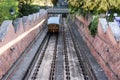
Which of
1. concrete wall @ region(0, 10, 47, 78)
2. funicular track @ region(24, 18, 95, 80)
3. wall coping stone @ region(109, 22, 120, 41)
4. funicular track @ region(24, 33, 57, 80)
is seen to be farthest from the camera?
funicular track @ region(24, 33, 57, 80)

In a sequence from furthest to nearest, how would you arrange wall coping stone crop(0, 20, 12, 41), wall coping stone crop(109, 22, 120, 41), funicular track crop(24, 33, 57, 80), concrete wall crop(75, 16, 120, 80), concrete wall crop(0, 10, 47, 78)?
funicular track crop(24, 33, 57, 80), wall coping stone crop(0, 20, 12, 41), concrete wall crop(0, 10, 47, 78), wall coping stone crop(109, 22, 120, 41), concrete wall crop(75, 16, 120, 80)

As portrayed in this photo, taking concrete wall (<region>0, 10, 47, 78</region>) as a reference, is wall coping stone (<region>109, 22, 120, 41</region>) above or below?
above

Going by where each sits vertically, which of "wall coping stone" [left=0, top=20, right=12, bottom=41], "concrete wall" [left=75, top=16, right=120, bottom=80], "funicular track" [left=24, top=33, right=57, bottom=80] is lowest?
"funicular track" [left=24, top=33, right=57, bottom=80]

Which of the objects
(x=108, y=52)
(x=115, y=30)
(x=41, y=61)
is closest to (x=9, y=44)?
(x=41, y=61)

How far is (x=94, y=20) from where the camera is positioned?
25.5 meters

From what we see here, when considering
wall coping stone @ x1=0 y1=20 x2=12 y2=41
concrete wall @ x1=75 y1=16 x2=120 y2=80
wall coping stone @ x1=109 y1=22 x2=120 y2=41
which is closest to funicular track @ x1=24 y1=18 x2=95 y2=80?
concrete wall @ x1=75 y1=16 x2=120 y2=80

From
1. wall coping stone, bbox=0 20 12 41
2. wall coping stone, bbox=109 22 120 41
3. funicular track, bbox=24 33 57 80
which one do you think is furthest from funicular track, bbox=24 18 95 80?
wall coping stone, bbox=109 22 120 41

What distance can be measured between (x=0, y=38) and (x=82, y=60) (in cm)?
892

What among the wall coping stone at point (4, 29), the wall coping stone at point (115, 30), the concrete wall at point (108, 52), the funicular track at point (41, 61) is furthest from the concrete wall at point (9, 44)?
the wall coping stone at point (115, 30)

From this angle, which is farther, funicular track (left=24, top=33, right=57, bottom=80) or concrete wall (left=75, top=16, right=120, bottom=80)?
funicular track (left=24, top=33, right=57, bottom=80)

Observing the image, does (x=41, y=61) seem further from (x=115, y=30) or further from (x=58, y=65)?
(x=115, y=30)

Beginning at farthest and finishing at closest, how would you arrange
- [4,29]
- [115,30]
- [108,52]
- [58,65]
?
[58,65], [4,29], [108,52], [115,30]

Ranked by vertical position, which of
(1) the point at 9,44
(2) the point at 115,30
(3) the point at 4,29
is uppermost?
(2) the point at 115,30

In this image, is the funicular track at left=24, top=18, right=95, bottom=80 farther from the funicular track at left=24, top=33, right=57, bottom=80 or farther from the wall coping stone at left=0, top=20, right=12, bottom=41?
the wall coping stone at left=0, top=20, right=12, bottom=41
